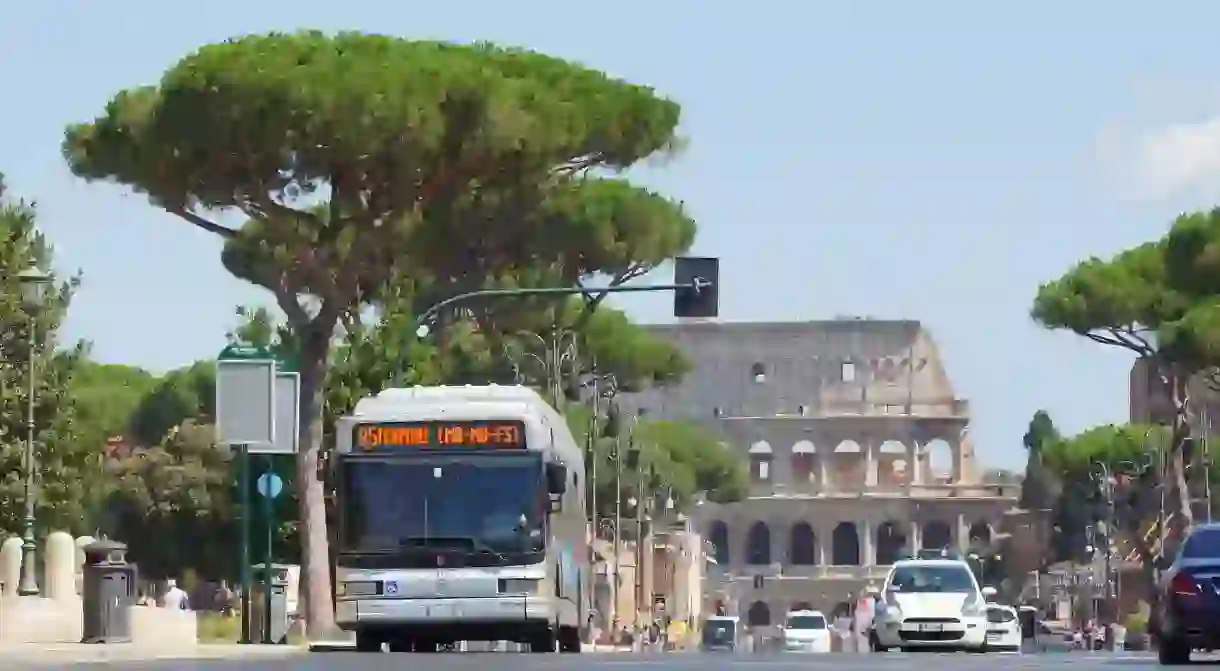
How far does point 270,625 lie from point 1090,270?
3089cm

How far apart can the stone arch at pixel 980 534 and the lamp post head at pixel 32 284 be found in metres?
110

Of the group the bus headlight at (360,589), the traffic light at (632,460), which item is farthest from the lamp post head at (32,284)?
the traffic light at (632,460)

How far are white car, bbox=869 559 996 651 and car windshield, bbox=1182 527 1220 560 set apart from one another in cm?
1020

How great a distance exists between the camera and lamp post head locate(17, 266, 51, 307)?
37125 millimetres

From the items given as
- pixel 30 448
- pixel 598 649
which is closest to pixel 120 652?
pixel 30 448

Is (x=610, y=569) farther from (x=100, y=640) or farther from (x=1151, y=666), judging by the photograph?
(x=1151, y=666)

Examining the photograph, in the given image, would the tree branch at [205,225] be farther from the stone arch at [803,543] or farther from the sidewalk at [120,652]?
the stone arch at [803,543]

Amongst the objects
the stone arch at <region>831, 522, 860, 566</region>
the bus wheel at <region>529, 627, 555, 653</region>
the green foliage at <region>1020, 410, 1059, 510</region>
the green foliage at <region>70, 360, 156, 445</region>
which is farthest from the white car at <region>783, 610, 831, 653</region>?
the stone arch at <region>831, 522, 860, 566</region>

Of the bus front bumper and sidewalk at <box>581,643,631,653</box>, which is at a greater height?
the bus front bumper

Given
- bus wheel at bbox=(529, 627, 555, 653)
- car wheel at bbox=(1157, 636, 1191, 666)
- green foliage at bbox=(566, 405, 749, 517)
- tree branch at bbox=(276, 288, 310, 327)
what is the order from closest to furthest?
car wheel at bbox=(1157, 636, 1191, 666)
bus wheel at bbox=(529, 627, 555, 653)
tree branch at bbox=(276, 288, 310, 327)
green foliage at bbox=(566, 405, 749, 517)

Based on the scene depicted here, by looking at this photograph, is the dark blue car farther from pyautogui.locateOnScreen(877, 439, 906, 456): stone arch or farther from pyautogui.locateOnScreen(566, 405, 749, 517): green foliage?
pyautogui.locateOnScreen(877, 439, 906, 456): stone arch

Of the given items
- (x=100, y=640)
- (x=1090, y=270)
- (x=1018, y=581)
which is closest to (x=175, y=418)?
(x=1090, y=270)

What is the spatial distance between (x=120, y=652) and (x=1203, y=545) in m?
11.2

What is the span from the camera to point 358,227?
44281 millimetres
